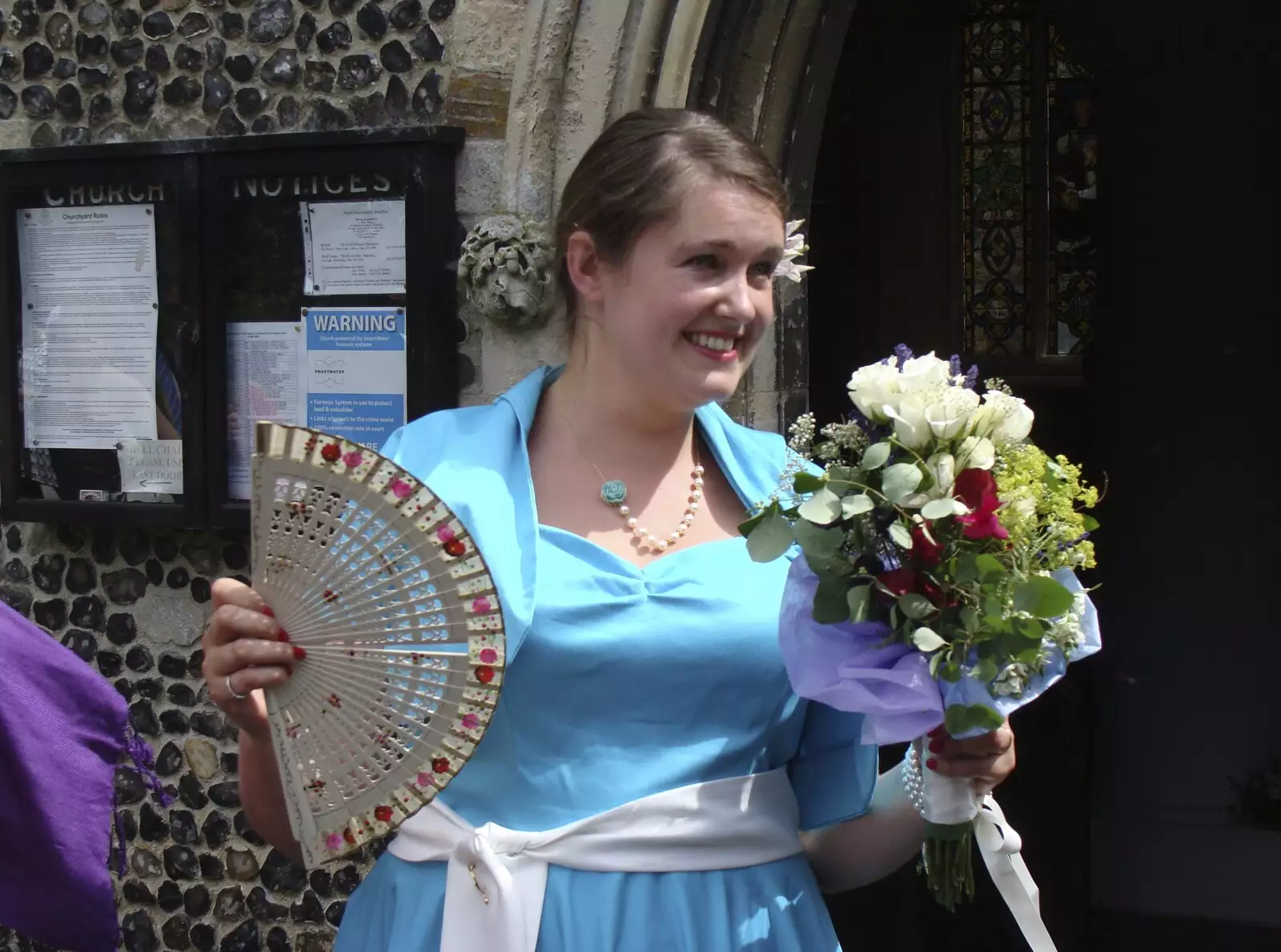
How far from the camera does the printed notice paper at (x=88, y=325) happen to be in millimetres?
3793

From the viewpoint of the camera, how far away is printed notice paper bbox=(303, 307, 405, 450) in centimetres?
354

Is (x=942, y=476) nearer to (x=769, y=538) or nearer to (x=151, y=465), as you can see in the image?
(x=769, y=538)

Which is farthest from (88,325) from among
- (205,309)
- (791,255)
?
(791,255)

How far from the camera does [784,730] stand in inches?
79.1

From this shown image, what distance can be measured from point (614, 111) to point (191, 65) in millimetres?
1083

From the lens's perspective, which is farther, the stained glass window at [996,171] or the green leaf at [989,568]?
the stained glass window at [996,171]

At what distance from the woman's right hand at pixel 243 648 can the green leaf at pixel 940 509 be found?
69cm

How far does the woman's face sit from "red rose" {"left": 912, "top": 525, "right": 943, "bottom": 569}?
31 centimetres

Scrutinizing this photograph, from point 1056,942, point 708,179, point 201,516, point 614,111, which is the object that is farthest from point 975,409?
point 1056,942

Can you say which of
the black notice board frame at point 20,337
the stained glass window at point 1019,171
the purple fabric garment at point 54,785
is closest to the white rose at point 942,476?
the purple fabric garment at point 54,785

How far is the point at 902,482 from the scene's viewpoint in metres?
1.70

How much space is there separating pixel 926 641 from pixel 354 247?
7.27ft

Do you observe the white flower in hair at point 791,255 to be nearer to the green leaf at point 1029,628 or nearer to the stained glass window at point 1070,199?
the green leaf at point 1029,628

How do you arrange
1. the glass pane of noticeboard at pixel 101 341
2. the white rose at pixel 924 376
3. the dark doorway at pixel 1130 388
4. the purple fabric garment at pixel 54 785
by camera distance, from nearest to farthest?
the white rose at pixel 924 376
the purple fabric garment at pixel 54 785
the glass pane of noticeboard at pixel 101 341
the dark doorway at pixel 1130 388
